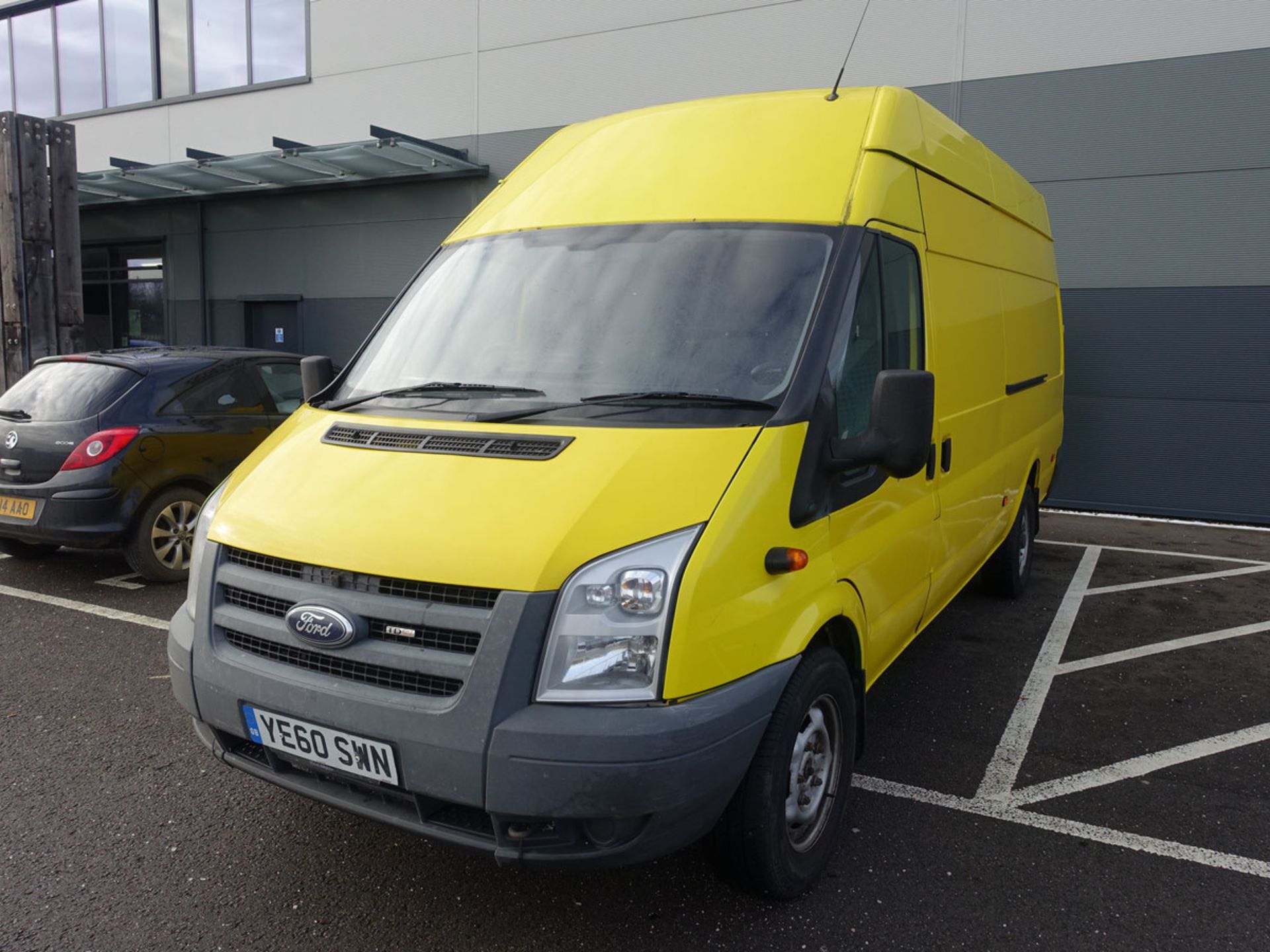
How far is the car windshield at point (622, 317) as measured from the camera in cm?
A: 300

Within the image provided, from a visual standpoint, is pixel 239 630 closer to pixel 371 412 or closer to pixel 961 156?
pixel 371 412

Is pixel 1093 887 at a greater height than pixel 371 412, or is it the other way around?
pixel 371 412

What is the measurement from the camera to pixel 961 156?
448 cm

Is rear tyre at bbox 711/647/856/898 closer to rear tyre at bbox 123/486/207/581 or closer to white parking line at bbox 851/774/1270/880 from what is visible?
white parking line at bbox 851/774/1270/880

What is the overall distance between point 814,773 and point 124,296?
58.0 feet

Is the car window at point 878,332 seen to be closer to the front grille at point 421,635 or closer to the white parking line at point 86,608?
the front grille at point 421,635

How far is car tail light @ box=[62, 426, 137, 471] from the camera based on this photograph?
6129 millimetres

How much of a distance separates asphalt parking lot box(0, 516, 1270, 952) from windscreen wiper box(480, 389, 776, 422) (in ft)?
4.89

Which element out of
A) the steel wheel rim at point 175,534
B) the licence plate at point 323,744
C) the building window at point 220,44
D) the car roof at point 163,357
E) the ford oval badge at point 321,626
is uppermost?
the building window at point 220,44

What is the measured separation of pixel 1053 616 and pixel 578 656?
15.3ft

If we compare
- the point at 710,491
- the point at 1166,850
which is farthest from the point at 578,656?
the point at 1166,850

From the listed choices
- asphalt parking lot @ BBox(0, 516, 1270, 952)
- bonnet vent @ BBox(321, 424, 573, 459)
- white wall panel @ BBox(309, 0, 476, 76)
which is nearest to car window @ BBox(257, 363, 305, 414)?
asphalt parking lot @ BBox(0, 516, 1270, 952)

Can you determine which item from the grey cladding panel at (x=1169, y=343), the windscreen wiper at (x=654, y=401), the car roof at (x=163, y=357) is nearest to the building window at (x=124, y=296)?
the car roof at (x=163, y=357)

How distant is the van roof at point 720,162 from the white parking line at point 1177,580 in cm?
397
